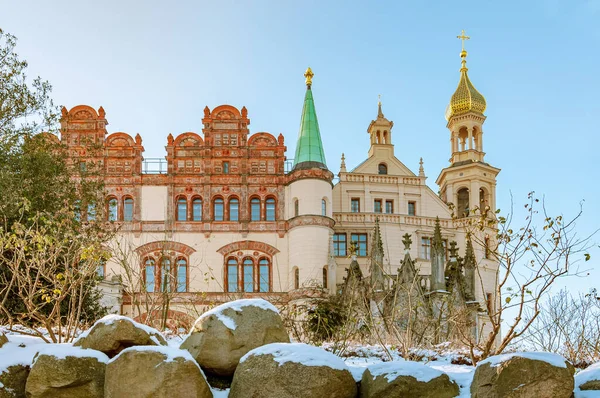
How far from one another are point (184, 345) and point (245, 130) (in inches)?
1130

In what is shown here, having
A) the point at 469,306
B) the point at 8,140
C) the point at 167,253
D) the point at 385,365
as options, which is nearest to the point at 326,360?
the point at 385,365

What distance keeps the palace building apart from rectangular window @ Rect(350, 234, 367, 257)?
0.07 metres

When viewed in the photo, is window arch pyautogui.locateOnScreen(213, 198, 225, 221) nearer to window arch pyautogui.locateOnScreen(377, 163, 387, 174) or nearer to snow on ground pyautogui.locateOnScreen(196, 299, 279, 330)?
window arch pyautogui.locateOnScreen(377, 163, 387, 174)

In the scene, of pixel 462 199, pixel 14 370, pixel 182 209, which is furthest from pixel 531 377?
pixel 462 199

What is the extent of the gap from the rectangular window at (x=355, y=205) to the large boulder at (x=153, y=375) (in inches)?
1235

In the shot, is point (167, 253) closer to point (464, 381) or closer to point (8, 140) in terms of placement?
point (8, 140)

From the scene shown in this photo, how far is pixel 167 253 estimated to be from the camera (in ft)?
132

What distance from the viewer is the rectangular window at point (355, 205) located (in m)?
45.0

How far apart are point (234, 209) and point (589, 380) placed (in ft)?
101

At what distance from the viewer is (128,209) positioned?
1683 inches

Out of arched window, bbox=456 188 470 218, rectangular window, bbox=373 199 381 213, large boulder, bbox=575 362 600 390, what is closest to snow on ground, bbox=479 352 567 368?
large boulder, bbox=575 362 600 390

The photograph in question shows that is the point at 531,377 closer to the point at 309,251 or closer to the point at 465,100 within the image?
the point at 309,251

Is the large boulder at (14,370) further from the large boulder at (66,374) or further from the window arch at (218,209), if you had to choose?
the window arch at (218,209)

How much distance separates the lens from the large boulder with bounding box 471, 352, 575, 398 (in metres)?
13.1
